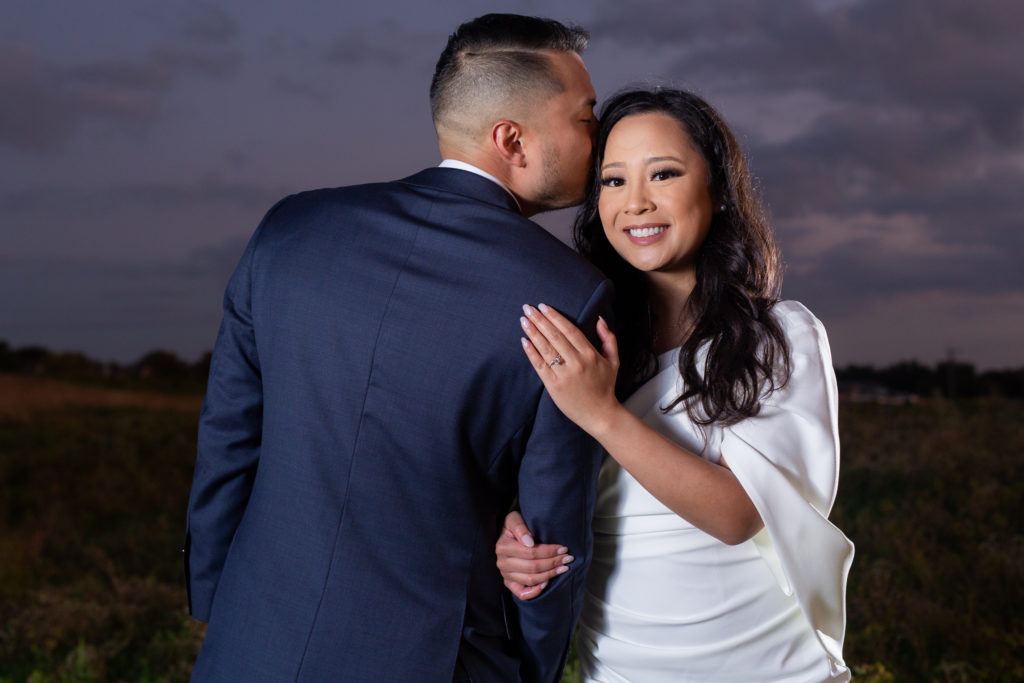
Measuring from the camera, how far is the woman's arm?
1.59 metres

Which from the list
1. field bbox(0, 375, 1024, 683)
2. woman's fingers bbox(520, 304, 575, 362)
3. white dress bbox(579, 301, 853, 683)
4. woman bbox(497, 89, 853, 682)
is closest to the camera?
woman's fingers bbox(520, 304, 575, 362)

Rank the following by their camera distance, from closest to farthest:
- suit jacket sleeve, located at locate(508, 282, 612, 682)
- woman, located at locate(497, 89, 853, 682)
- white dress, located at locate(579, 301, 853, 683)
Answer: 1. suit jacket sleeve, located at locate(508, 282, 612, 682)
2. woman, located at locate(497, 89, 853, 682)
3. white dress, located at locate(579, 301, 853, 683)

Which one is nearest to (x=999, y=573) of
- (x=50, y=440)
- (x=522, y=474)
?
(x=522, y=474)

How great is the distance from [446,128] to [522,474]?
0.82 meters

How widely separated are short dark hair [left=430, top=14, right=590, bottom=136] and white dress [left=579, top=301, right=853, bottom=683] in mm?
778

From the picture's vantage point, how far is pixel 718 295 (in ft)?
7.02

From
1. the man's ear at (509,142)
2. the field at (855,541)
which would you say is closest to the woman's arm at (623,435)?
the man's ear at (509,142)

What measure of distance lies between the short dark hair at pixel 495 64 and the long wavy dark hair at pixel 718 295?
293 mm

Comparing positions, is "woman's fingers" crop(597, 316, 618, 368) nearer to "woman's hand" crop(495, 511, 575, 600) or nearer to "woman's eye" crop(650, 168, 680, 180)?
"woman's hand" crop(495, 511, 575, 600)

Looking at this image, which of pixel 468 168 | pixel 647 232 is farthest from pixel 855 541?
pixel 468 168

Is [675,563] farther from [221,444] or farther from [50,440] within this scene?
[50,440]

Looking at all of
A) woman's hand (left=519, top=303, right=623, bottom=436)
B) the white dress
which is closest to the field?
the white dress

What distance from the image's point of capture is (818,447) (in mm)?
1933

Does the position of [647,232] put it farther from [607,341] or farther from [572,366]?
[572,366]
